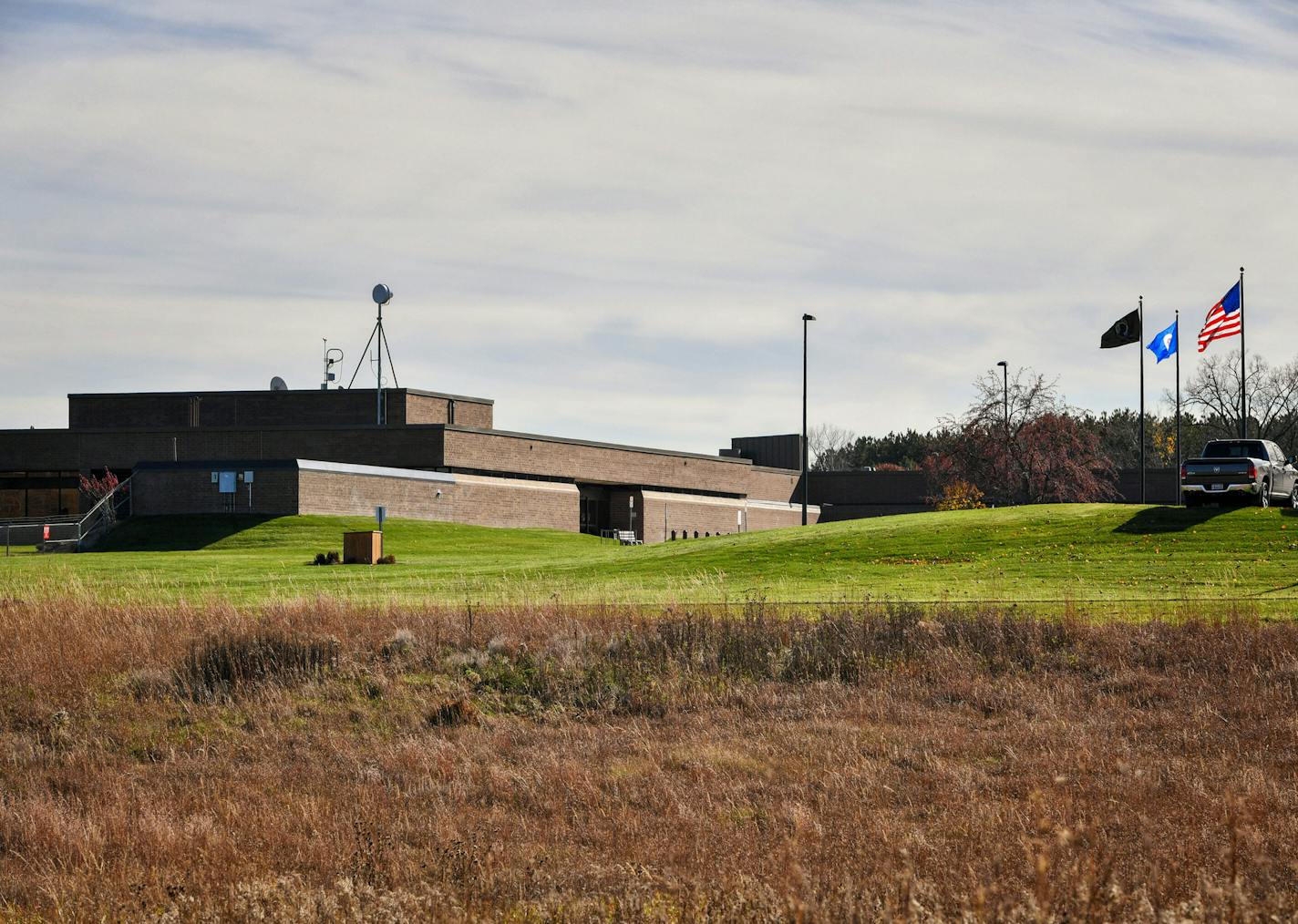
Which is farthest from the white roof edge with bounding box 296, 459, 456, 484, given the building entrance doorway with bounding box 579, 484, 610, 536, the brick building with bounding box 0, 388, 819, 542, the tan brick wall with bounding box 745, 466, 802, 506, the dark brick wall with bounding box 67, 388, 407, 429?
the tan brick wall with bounding box 745, 466, 802, 506

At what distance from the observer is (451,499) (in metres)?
63.2

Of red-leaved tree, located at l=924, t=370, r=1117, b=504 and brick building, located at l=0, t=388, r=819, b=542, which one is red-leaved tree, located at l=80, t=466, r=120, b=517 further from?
red-leaved tree, located at l=924, t=370, r=1117, b=504

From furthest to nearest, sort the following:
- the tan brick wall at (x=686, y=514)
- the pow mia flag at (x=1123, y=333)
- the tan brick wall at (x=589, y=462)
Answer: the tan brick wall at (x=686, y=514) → the tan brick wall at (x=589, y=462) → the pow mia flag at (x=1123, y=333)

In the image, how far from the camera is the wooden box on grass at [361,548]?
124 feet

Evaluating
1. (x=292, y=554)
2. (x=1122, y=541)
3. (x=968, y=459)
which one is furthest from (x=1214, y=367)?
(x=292, y=554)

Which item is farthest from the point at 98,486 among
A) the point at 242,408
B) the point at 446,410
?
the point at 446,410

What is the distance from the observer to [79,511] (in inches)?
2717

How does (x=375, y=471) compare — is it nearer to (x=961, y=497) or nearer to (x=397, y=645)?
(x=961, y=497)

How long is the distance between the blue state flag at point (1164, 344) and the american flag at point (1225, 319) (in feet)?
22.6

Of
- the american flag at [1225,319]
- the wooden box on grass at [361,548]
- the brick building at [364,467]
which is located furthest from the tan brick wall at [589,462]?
the american flag at [1225,319]

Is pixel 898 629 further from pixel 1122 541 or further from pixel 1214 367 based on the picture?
pixel 1214 367

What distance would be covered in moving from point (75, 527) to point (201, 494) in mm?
6408

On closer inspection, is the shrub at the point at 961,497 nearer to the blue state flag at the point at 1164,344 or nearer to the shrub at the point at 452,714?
the blue state flag at the point at 1164,344

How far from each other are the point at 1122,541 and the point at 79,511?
56.9 m
